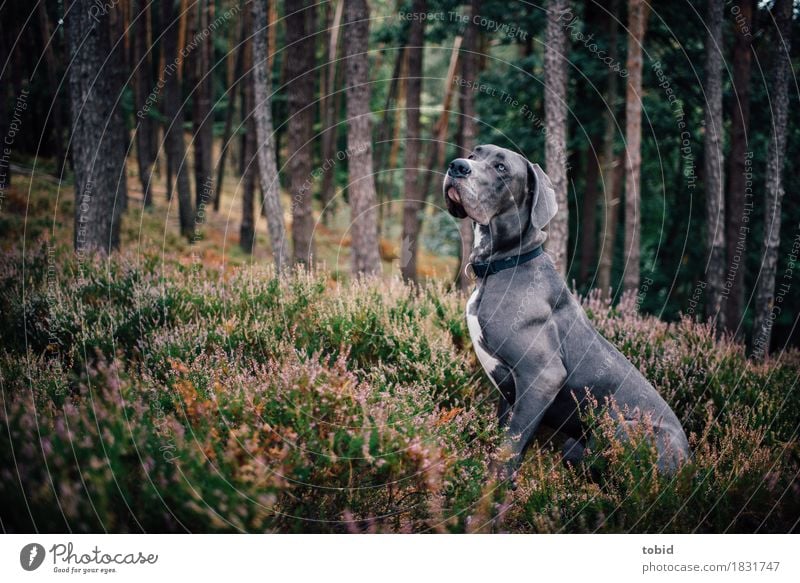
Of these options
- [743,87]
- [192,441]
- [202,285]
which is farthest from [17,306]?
[743,87]

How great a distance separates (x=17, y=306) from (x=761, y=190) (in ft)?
50.2

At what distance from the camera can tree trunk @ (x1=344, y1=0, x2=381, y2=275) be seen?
31.1 ft

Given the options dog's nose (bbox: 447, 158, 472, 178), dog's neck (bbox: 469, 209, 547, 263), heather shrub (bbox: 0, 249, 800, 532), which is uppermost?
dog's nose (bbox: 447, 158, 472, 178)

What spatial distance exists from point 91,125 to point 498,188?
24.4 ft

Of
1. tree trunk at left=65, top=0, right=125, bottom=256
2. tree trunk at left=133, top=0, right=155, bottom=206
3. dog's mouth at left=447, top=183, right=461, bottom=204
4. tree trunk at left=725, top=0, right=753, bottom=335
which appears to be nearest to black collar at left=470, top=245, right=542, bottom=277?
dog's mouth at left=447, top=183, right=461, bottom=204

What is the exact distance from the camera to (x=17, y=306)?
5.98 metres

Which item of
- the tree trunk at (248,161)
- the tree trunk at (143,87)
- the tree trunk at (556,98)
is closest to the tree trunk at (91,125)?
the tree trunk at (556,98)

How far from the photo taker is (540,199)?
4.15 metres

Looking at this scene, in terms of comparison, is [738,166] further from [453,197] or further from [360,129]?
[453,197]

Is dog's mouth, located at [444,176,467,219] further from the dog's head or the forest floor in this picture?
the forest floor

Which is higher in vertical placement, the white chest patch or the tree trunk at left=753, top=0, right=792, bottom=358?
the tree trunk at left=753, top=0, right=792, bottom=358

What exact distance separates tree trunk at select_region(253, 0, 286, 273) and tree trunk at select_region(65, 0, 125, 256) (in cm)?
235

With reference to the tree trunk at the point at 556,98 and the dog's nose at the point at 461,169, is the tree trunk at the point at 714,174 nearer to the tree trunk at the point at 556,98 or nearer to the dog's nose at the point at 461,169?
the tree trunk at the point at 556,98
